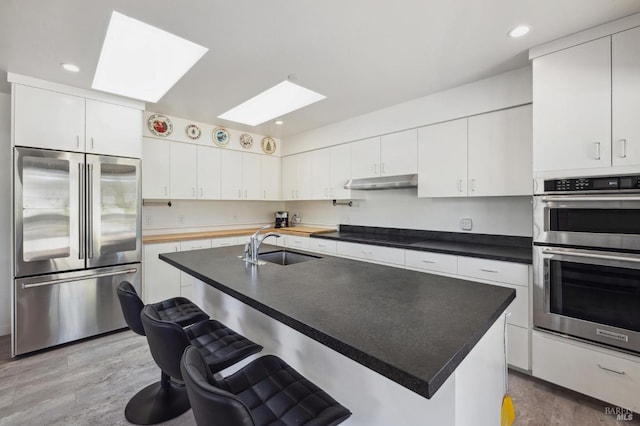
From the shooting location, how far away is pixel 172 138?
378cm

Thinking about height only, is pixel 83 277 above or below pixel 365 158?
below

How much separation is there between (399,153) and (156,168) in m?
3.09

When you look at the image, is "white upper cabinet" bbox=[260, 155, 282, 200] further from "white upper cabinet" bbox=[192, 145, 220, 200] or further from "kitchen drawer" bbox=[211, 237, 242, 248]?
"kitchen drawer" bbox=[211, 237, 242, 248]

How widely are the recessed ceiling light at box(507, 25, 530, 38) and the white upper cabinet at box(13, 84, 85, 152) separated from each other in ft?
12.4

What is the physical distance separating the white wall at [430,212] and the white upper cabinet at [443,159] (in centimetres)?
34

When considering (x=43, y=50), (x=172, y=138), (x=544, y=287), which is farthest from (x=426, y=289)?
(x=172, y=138)

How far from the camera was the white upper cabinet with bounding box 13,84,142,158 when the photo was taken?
2.51 meters

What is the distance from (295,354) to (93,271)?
2615 mm

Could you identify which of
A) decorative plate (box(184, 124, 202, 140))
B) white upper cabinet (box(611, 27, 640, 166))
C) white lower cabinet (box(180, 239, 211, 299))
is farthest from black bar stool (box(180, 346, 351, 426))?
decorative plate (box(184, 124, 202, 140))

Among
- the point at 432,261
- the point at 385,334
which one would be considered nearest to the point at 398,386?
the point at 385,334

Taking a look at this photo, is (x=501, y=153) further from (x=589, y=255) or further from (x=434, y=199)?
(x=589, y=255)

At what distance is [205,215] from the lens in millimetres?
4426

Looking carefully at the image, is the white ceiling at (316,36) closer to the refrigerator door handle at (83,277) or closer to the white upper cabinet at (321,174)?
the white upper cabinet at (321,174)

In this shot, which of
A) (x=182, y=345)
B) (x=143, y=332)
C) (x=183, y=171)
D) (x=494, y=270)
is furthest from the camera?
(x=183, y=171)
